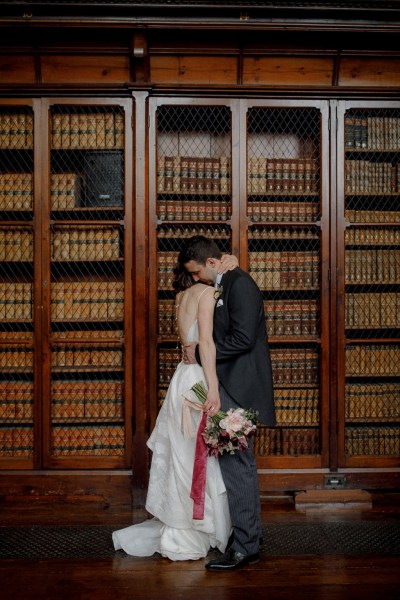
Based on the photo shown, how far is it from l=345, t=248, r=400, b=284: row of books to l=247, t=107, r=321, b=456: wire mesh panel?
0.77 feet

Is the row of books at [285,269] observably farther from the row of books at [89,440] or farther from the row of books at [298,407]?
the row of books at [89,440]

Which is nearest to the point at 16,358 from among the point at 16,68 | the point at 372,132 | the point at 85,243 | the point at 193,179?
the point at 85,243

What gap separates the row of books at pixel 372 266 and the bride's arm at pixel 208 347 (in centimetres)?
147

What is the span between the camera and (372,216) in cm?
398

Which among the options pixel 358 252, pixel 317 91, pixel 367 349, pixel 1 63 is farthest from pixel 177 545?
pixel 1 63

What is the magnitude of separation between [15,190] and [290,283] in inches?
76.8

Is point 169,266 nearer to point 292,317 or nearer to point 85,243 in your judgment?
point 85,243

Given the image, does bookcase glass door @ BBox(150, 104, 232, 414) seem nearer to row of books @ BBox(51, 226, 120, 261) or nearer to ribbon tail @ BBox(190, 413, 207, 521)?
row of books @ BBox(51, 226, 120, 261)

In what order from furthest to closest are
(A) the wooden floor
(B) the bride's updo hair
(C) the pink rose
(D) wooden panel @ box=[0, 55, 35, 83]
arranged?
(D) wooden panel @ box=[0, 55, 35, 83]
(B) the bride's updo hair
(C) the pink rose
(A) the wooden floor

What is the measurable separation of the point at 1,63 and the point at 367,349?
3098 mm

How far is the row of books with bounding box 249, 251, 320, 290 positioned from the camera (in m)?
3.95

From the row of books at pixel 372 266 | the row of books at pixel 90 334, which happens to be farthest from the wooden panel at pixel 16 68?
the row of books at pixel 372 266

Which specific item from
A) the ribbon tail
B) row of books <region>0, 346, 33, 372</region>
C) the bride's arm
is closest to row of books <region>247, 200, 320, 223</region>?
the bride's arm

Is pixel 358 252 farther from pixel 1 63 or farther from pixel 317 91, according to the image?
pixel 1 63
